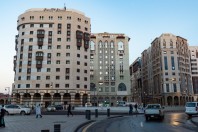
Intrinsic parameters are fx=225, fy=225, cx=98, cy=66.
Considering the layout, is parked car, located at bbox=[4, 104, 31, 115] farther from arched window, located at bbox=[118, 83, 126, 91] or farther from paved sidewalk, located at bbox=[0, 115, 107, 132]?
arched window, located at bbox=[118, 83, 126, 91]

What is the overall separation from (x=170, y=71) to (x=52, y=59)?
221 ft

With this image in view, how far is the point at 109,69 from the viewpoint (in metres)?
125

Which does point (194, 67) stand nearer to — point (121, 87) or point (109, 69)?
point (121, 87)

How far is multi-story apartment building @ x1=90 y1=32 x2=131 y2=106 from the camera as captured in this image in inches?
4633

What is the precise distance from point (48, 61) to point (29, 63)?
7.38 metres

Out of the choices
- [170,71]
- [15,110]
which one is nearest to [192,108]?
[15,110]

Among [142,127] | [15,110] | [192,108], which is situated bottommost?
[15,110]

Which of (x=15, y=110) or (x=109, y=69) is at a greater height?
(x=109, y=69)

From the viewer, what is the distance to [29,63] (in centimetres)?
8794

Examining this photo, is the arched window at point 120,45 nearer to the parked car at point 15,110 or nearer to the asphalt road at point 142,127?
the parked car at point 15,110

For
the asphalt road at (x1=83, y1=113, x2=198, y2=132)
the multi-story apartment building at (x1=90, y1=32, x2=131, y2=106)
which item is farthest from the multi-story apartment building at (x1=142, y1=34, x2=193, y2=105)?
the asphalt road at (x1=83, y1=113, x2=198, y2=132)

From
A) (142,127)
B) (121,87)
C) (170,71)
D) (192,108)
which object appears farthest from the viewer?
(170,71)

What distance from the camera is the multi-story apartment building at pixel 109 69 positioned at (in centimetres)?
11768

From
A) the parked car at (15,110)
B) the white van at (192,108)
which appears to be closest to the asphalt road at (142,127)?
the white van at (192,108)
